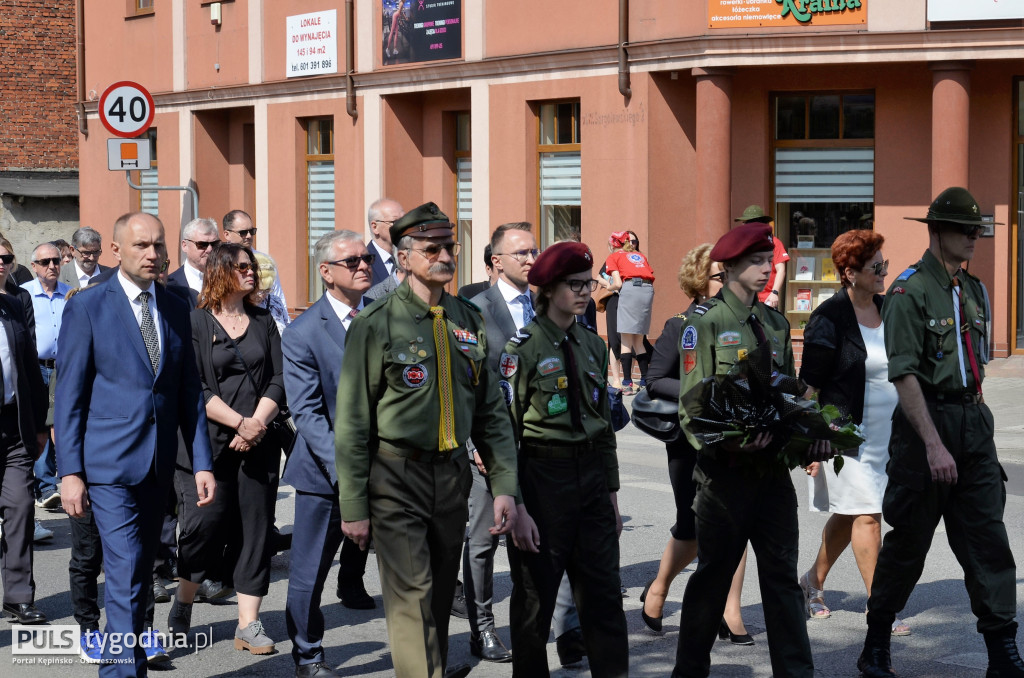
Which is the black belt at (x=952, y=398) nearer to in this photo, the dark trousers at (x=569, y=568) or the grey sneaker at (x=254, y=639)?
the dark trousers at (x=569, y=568)

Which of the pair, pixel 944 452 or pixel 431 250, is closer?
pixel 431 250

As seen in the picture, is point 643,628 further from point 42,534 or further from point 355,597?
point 42,534

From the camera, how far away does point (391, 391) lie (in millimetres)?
5406

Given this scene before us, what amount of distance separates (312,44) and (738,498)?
64.5 feet

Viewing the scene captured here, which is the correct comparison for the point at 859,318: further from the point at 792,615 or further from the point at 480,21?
the point at 480,21

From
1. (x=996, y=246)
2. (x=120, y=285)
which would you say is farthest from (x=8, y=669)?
(x=996, y=246)

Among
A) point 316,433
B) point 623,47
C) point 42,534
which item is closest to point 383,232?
point 316,433

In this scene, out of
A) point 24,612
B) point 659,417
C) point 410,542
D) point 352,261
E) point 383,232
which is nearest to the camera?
point 410,542

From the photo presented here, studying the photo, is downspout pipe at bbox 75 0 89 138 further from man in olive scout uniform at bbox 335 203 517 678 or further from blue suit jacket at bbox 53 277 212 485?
man in olive scout uniform at bbox 335 203 517 678

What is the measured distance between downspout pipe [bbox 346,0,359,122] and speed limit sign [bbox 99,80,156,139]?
233 inches

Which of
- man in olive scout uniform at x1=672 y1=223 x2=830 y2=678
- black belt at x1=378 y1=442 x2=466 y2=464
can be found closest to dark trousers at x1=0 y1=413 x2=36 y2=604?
black belt at x1=378 y1=442 x2=466 y2=464

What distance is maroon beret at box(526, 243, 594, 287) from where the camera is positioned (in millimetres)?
5848

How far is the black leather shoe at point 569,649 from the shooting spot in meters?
6.75

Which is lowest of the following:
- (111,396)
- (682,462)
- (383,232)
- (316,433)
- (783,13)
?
(682,462)
